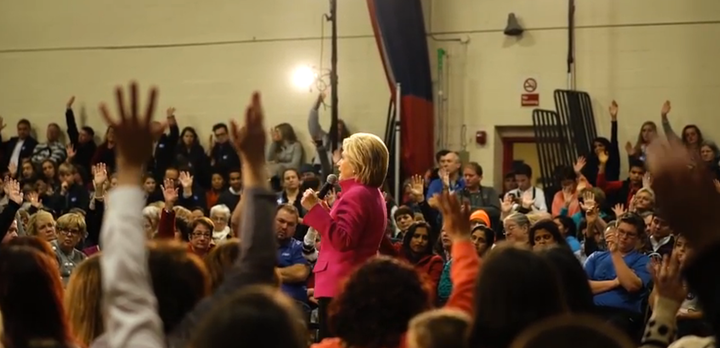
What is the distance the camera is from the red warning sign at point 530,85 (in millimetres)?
9711

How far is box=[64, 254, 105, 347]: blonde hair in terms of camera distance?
227 centimetres

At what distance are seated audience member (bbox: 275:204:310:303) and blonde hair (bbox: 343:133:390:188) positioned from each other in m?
1.95

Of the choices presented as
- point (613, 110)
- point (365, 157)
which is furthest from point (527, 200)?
point (365, 157)

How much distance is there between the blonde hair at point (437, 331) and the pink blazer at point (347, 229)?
1568 mm

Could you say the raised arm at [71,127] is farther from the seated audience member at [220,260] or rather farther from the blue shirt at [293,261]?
the seated audience member at [220,260]

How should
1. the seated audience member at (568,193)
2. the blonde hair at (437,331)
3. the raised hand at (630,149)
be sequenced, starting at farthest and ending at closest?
the raised hand at (630,149)
the seated audience member at (568,193)
the blonde hair at (437,331)

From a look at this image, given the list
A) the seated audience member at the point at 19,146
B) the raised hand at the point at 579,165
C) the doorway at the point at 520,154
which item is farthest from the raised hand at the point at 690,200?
the seated audience member at the point at 19,146

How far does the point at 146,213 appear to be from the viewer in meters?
6.36

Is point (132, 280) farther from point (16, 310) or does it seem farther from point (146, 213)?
point (146, 213)

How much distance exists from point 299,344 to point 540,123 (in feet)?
27.2

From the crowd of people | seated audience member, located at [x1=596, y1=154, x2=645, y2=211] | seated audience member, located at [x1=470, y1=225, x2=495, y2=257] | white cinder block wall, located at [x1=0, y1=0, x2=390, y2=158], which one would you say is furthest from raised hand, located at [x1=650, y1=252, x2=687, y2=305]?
white cinder block wall, located at [x1=0, y1=0, x2=390, y2=158]

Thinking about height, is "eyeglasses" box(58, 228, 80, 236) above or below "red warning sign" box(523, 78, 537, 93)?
below

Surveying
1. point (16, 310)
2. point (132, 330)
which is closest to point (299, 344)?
point (132, 330)

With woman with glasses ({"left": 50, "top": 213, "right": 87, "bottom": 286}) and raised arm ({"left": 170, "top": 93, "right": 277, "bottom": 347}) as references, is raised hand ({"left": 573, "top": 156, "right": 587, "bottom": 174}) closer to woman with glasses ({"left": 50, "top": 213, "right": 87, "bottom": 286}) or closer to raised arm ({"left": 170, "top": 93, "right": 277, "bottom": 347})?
woman with glasses ({"left": 50, "top": 213, "right": 87, "bottom": 286})
